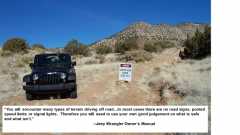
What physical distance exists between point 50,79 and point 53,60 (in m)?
0.79

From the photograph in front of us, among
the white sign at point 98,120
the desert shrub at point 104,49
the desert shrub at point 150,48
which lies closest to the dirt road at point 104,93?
the white sign at point 98,120

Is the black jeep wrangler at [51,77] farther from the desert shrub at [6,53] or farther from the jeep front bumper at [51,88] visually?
the desert shrub at [6,53]

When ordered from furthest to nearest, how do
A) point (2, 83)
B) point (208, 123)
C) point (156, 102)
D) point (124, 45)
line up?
point (124, 45) → point (2, 83) → point (156, 102) → point (208, 123)

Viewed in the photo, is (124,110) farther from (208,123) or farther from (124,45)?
(124,45)

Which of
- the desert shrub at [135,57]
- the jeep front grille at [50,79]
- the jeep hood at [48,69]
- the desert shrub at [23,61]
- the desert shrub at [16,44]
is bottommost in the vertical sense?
the jeep front grille at [50,79]

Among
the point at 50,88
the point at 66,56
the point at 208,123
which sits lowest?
the point at 208,123

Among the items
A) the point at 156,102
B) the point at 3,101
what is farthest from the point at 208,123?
the point at 3,101

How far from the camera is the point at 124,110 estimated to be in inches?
516

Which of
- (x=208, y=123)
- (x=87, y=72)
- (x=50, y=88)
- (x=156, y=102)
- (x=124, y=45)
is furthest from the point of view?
(x=124, y=45)

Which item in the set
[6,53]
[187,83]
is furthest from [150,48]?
[187,83]

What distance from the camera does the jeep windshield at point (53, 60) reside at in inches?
597

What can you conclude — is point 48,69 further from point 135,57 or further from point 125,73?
point 135,57
